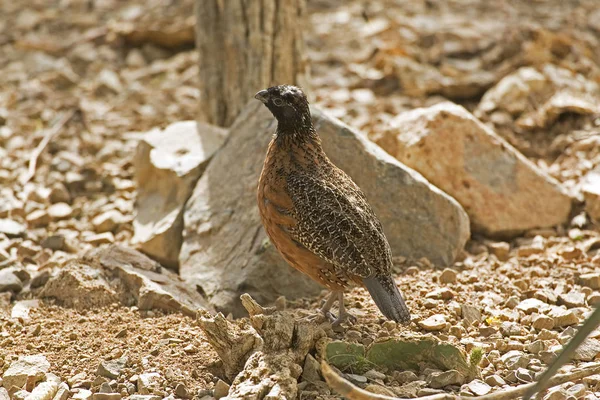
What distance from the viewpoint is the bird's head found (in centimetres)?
551

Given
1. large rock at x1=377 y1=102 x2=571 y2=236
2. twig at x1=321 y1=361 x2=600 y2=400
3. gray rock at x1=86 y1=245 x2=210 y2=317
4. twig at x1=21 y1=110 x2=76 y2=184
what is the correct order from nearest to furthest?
twig at x1=321 y1=361 x2=600 y2=400 → gray rock at x1=86 y1=245 x2=210 y2=317 → large rock at x1=377 y1=102 x2=571 y2=236 → twig at x1=21 y1=110 x2=76 y2=184

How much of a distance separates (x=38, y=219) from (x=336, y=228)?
3601 millimetres

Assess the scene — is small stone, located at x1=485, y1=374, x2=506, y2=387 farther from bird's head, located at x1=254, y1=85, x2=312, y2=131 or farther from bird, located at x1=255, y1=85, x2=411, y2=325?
bird's head, located at x1=254, y1=85, x2=312, y2=131

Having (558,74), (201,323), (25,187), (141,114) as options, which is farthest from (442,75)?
(201,323)

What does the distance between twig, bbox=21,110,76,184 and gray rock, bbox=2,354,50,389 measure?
3.88 meters

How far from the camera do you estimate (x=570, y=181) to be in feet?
25.1

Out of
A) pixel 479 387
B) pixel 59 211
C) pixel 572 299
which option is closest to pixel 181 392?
pixel 479 387

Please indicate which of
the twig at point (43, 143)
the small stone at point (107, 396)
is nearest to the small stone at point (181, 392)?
the small stone at point (107, 396)

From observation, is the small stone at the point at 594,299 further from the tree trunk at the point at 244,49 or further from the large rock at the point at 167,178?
the tree trunk at the point at 244,49

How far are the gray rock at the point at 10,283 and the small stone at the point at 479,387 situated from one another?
3641 mm

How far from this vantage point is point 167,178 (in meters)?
7.26

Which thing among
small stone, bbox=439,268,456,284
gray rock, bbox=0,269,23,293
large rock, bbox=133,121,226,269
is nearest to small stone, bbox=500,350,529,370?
small stone, bbox=439,268,456,284

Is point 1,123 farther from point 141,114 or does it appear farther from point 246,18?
point 246,18

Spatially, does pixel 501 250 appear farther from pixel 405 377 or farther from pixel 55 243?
pixel 55 243
